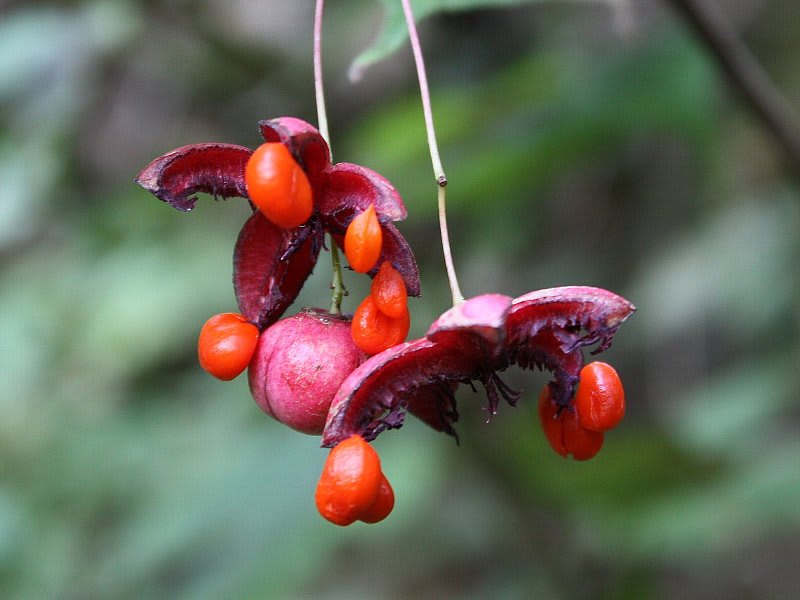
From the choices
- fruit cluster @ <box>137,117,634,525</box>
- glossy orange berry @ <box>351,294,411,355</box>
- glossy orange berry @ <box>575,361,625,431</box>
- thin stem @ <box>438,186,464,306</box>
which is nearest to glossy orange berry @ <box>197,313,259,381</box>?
fruit cluster @ <box>137,117,634,525</box>

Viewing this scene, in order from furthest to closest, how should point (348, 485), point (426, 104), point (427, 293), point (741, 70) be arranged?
1. point (427, 293)
2. point (741, 70)
3. point (426, 104)
4. point (348, 485)

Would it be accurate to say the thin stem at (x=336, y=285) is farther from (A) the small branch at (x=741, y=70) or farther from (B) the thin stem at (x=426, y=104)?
(A) the small branch at (x=741, y=70)

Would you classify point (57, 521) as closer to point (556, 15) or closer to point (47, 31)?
point (47, 31)

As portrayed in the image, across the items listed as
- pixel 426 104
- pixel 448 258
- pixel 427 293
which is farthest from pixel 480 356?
pixel 427 293

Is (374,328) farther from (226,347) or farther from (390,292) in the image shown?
(226,347)

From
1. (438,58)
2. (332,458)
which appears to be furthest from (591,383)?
(438,58)

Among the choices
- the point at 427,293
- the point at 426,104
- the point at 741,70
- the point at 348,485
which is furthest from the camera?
the point at 427,293

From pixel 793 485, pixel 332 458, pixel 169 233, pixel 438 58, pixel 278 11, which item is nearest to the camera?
pixel 332 458
